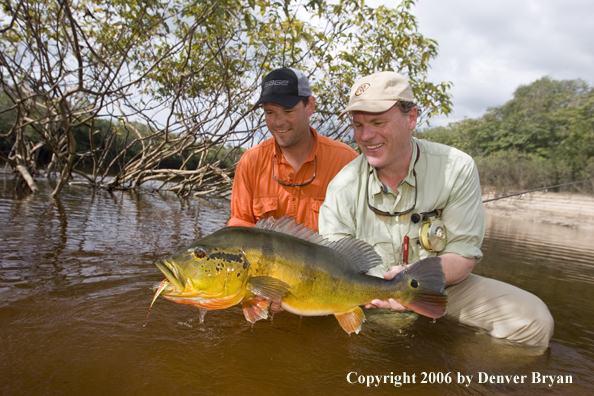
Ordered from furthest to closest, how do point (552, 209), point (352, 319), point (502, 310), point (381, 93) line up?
point (552, 209)
point (502, 310)
point (381, 93)
point (352, 319)

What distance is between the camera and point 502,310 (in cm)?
328

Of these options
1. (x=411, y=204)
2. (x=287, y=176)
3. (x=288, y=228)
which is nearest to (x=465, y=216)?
(x=411, y=204)

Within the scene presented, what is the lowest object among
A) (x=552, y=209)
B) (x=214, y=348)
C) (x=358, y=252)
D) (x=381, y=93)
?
(x=552, y=209)

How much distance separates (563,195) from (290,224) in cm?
2811

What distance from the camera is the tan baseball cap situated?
2.98 m

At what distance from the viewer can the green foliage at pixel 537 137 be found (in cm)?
3362

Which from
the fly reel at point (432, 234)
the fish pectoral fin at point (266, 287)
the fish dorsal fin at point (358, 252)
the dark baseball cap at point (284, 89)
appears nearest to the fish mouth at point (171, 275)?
the fish pectoral fin at point (266, 287)

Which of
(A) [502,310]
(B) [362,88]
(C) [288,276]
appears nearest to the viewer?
(C) [288,276]

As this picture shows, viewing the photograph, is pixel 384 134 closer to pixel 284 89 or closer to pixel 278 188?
pixel 284 89

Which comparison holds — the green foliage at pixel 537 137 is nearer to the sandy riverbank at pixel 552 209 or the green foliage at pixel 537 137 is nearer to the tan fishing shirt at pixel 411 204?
the sandy riverbank at pixel 552 209

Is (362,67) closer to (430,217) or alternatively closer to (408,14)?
(408,14)

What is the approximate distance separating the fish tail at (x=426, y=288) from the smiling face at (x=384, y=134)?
979mm

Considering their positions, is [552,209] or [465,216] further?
[552,209]

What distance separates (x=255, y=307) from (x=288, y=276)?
1.03ft
